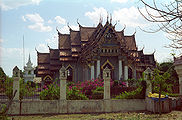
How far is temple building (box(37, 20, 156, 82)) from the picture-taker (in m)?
19.8

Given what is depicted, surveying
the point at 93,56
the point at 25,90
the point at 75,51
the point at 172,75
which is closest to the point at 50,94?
the point at 25,90

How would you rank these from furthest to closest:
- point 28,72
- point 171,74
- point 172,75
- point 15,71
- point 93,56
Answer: point 28,72, point 93,56, point 172,75, point 171,74, point 15,71

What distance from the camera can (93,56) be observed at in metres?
19.5

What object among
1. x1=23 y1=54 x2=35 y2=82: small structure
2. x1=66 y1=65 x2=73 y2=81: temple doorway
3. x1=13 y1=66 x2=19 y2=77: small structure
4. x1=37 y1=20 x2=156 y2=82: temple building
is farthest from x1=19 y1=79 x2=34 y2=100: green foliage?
x1=23 y1=54 x2=35 y2=82: small structure

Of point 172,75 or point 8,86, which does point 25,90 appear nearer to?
point 8,86

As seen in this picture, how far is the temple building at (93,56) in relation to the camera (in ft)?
65.0

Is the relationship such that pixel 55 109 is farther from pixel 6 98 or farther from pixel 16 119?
pixel 6 98

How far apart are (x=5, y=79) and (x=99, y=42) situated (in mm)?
9645

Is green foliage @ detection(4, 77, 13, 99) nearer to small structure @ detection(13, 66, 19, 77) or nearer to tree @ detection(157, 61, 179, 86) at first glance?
small structure @ detection(13, 66, 19, 77)

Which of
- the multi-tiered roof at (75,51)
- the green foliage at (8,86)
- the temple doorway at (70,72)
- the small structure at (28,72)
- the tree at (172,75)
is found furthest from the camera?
the small structure at (28,72)

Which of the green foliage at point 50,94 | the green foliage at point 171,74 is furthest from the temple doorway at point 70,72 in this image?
the green foliage at point 50,94

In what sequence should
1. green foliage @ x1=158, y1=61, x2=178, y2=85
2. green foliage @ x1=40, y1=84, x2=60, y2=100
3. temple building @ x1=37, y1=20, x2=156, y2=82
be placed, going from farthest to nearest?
1. temple building @ x1=37, y1=20, x2=156, y2=82
2. green foliage @ x1=40, y1=84, x2=60, y2=100
3. green foliage @ x1=158, y1=61, x2=178, y2=85

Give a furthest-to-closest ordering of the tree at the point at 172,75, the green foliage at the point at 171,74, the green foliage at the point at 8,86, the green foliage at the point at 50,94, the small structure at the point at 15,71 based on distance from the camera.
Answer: the green foliage at the point at 50,94
the green foliage at the point at 8,86
the small structure at the point at 15,71
the tree at the point at 172,75
the green foliage at the point at 171,74

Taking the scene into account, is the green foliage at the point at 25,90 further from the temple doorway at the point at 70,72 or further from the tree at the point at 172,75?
the temple doorway at the point at 70,72
